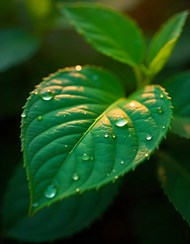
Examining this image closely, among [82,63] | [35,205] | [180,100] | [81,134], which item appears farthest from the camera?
[82,63]

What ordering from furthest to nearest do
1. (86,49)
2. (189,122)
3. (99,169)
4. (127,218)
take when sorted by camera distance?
(86,49) < (127,218) < (189,122) < (99,169)

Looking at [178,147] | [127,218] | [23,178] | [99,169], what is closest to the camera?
[99,169]

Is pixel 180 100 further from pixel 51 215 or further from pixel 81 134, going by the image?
pixel 51 215

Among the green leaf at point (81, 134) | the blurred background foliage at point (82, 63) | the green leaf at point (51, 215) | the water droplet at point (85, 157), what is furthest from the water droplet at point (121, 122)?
the blurred background foliage at point (82, 63)

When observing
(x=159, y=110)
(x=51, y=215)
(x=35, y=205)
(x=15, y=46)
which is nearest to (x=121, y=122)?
(x=159, y=110)

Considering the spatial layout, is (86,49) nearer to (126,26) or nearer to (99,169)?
(126,26)

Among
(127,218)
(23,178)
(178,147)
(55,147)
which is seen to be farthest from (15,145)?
(55,147)

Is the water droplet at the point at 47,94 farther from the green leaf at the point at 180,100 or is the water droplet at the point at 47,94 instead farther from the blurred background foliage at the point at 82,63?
the blurred background foliage at the point at 82,63
